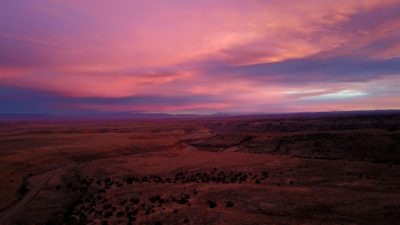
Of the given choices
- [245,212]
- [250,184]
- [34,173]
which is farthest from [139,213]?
[34,173]

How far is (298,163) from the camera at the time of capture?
46.8 m

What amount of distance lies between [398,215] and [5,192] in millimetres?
35692

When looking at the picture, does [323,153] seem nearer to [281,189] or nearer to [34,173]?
[281,189]

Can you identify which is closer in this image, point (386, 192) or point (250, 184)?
point (386, 192)

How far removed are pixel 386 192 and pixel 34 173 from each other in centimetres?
4367

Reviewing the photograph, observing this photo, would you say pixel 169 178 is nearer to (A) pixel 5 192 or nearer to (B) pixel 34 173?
(A) pixel 5 192

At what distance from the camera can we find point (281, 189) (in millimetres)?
30891

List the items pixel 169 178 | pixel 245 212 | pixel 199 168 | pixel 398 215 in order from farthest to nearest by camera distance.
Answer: pixel 199 168
pixel 169 178
pixel 245 212
pixel 398 215

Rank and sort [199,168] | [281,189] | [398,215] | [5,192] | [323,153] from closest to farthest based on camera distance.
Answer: [398,215]
[281,189]
[5,192]
[199,168]
[323,153]

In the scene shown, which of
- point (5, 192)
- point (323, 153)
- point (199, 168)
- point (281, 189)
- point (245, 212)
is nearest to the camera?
point (245, 212)

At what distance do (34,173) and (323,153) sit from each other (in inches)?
1873

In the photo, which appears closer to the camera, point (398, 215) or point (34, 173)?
point (398, 215)

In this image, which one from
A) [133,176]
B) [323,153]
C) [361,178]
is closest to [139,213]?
[133,176]

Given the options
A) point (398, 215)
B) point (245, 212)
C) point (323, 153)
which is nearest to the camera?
point (398, 215)
